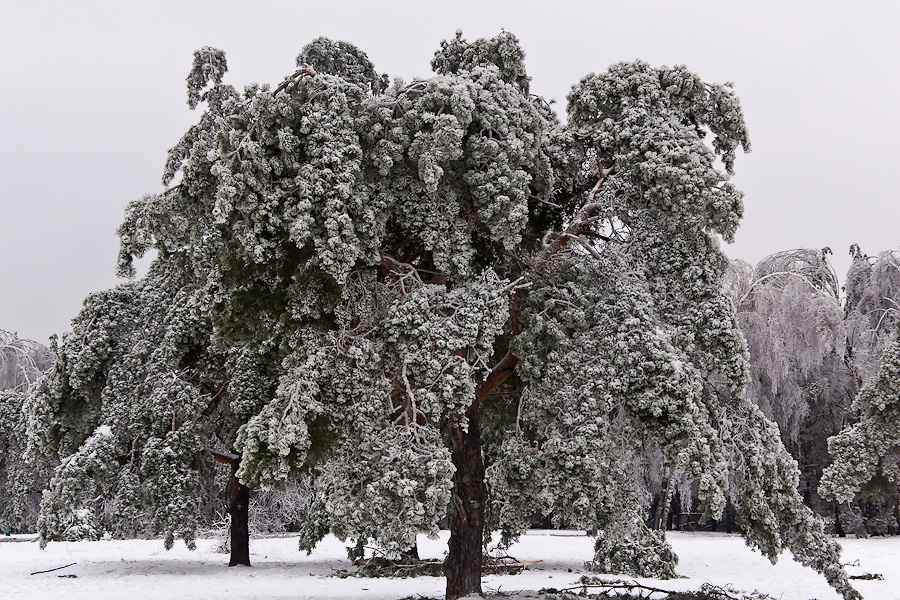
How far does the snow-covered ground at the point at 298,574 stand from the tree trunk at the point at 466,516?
7.15ft

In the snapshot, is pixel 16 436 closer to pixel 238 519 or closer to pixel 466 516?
pixel 238 519

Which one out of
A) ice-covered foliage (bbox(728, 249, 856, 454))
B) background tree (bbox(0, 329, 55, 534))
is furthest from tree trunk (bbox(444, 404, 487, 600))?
ice-covered foliage (bbox(728, 249, 856, 454))

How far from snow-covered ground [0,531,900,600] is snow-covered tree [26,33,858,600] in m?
3.60

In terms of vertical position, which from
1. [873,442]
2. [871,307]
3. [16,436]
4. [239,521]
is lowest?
[239,521]

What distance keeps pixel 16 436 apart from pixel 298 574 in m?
7.79

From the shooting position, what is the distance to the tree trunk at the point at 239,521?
16859 millimetres

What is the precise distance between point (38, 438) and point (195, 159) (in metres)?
7.48

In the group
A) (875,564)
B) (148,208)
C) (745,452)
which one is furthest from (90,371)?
(875,564)

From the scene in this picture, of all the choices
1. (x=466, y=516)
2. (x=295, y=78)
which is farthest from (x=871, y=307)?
(x=295, y=78)

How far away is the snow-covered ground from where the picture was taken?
43.2 ft

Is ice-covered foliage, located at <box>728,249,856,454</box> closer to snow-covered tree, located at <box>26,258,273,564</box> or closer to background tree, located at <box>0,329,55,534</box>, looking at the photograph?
snow-covered tree, located at <box>26,258,273,564</box>

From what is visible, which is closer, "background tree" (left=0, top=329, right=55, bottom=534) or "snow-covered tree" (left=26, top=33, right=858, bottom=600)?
"snow-covered tree" (left=26, top=33, right=858, bottom=600)

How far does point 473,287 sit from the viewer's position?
9711 millimetres

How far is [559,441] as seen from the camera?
9.41 meters
